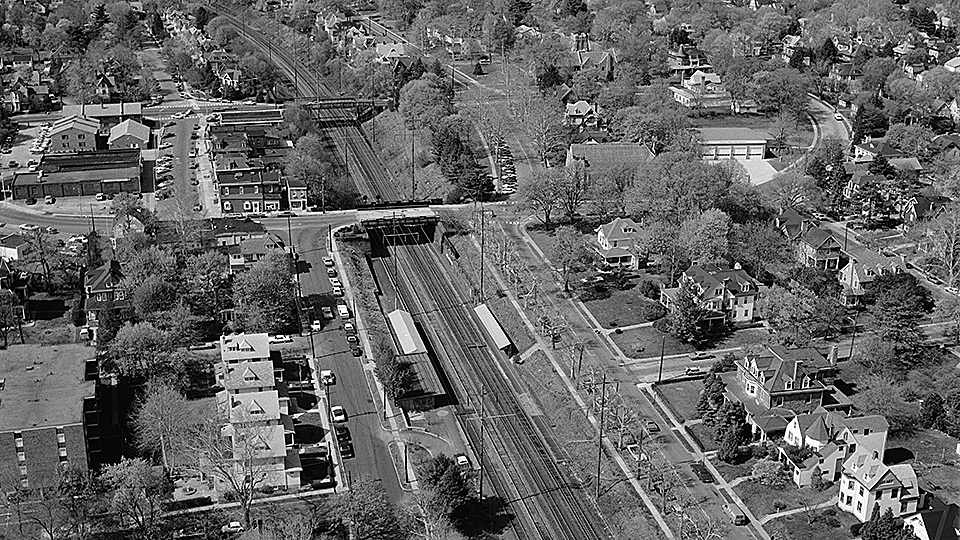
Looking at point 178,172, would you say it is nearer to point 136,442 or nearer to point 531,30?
point 136,442

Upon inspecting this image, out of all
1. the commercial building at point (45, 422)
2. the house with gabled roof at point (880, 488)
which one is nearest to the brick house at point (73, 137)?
the commercial building at point (45, 422)

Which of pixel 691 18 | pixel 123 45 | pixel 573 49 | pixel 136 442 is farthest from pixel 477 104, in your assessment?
pixel 136 442

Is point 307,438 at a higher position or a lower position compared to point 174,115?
higher

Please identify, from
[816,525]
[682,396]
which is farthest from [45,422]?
[816,525]

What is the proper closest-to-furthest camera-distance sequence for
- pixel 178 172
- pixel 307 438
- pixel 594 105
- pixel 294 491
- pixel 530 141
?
pixel 294 491
pixel 307 438
pixel 178 172
pixel 530 141
pixel 594 105

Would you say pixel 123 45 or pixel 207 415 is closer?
pixel 207 415

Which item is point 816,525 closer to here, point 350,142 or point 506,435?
point 506,435
